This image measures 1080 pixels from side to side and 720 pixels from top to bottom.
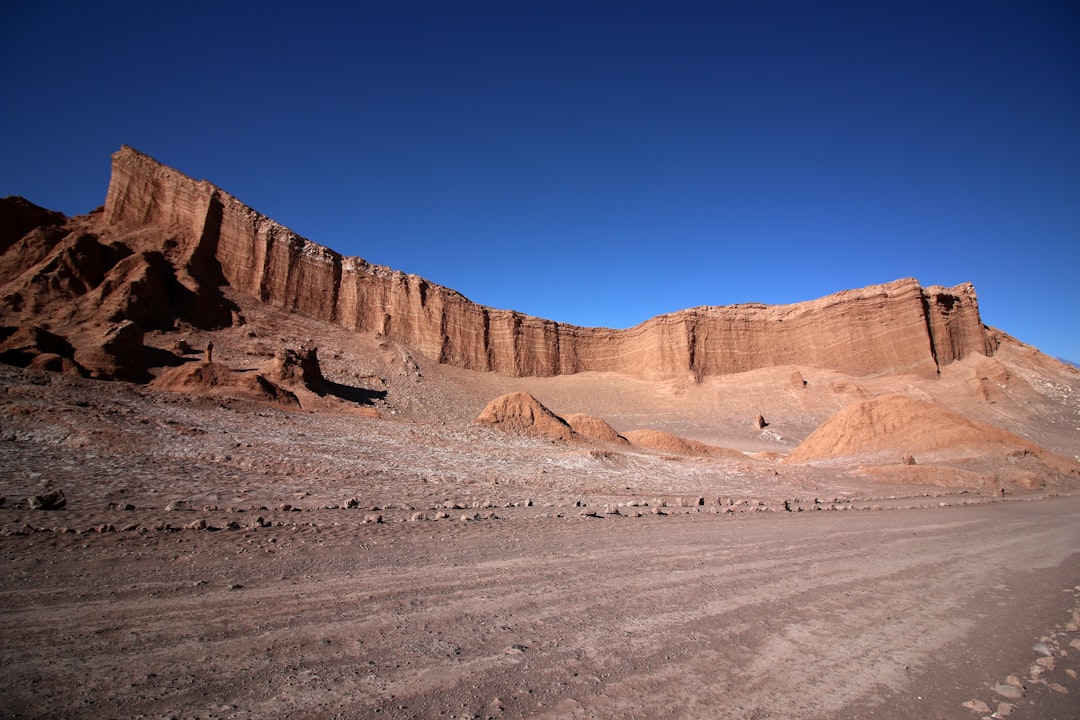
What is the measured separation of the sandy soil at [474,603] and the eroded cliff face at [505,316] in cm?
4535

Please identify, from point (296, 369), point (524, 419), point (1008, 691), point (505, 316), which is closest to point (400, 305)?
point (505, 316)

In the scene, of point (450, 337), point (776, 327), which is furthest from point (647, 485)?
point (776, 327)

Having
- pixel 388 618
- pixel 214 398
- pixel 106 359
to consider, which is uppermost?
pixel 106 359

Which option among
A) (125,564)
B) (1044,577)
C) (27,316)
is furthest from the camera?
(27,316)

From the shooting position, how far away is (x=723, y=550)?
7.68 metres

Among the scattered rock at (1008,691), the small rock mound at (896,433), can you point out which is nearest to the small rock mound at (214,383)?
the scattered rock at (1008,691)

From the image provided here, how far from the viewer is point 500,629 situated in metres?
4.20

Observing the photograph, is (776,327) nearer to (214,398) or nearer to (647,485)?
(647,485)

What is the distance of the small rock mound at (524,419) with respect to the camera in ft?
85.7

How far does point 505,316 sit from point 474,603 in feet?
223

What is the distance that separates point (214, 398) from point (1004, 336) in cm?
9035

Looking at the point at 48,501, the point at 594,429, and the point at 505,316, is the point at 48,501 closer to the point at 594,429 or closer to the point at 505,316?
the point at 594,429

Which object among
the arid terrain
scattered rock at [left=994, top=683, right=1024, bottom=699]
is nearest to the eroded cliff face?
the arid terrain

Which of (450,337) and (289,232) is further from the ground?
(289,232)
